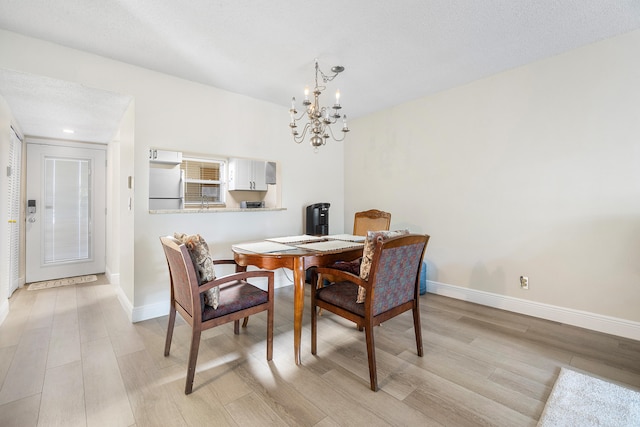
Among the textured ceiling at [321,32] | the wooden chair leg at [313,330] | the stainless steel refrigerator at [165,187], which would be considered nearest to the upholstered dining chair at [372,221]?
the wooden chair leg at [313,330]

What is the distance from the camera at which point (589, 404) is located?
4.98 feet

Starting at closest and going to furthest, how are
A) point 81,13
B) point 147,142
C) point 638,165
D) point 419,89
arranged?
point 81,13, point 638,165, point 147,142, point 419,89

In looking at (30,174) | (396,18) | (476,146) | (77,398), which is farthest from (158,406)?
(30,174)

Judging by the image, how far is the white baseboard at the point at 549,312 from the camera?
7.64ft

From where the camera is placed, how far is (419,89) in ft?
11.0

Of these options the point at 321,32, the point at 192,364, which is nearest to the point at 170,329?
the point at 192,364

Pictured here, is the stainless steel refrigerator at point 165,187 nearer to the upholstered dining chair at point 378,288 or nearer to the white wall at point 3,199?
the white wall at point 3,199

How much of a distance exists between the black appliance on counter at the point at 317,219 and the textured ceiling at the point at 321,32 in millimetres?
1653

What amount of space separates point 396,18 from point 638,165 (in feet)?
7.36

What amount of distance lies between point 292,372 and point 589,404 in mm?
1650

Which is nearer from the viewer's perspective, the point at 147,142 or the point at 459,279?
the point at 147,142

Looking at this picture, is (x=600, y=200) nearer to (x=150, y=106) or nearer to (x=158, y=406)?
(x=158, y=406)

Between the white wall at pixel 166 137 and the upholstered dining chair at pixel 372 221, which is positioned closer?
the white wall at pixel 166 137

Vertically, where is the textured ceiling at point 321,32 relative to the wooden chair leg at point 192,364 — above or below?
above
